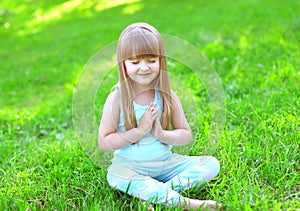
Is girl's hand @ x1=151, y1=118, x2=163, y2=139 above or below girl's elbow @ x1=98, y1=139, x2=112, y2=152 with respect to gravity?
above

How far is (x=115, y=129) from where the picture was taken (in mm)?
2021

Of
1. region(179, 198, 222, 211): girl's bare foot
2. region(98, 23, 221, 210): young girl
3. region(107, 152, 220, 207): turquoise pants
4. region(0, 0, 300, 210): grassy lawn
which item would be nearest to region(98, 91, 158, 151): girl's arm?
region(98, 23, 221, 210): young girl

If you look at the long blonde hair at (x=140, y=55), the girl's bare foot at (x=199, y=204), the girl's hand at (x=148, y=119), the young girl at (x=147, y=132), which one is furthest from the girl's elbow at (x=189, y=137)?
the girl's bare foot at (x=199, y=204)

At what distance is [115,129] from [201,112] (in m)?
1.07

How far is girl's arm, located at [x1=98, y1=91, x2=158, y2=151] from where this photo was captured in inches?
76.5

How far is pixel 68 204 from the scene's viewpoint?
1.99 metres

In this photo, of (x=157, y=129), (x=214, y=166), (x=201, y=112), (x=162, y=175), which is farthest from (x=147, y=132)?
(x=201, y=112)

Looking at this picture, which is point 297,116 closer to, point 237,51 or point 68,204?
point 68,204

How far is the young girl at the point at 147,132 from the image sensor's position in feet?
6.21

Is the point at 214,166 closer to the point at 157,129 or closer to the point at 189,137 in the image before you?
the point at 189,137

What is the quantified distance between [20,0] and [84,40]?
7117 millimetres

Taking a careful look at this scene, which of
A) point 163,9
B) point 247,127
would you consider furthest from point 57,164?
point 163,9

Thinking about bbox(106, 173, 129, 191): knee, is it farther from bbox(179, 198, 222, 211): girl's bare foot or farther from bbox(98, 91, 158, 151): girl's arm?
bbox(179, 198, 222, 211): girl's bare foot

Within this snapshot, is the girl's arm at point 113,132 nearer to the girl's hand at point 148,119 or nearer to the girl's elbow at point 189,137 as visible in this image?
the girl's hand at point 148,119
